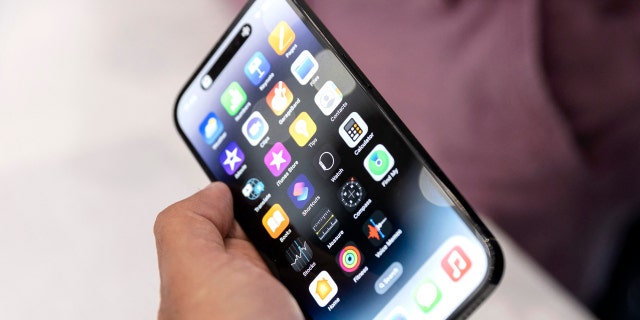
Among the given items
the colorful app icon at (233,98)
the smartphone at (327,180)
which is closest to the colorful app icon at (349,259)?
the smartphone at (327,180)

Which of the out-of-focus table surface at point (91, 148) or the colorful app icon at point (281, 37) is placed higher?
the colorful app icon at point (281, 37)

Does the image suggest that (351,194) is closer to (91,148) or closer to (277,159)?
(277,159)

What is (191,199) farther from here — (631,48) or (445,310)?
(631,48)

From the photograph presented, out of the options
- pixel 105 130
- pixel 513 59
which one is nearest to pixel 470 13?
pixel 513 59

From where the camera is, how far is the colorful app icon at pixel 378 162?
34cm

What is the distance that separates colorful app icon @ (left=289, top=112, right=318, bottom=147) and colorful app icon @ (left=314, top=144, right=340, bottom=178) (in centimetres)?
1

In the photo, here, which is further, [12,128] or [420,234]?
[12,128]

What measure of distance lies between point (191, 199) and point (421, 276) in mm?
146

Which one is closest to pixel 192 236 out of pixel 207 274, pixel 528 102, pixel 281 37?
pixel 207 274

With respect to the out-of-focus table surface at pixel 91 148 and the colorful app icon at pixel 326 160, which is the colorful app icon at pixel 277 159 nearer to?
the colorful app icon at pixel 326 160

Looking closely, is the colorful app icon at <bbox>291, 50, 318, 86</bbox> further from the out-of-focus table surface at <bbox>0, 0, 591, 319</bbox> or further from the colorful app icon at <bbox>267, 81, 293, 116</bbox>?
the out-of-focus table surface at <bbox>0, 0, 591, 319</bbox>

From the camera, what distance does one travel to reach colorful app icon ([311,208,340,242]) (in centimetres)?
36

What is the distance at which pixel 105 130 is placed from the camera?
546mm

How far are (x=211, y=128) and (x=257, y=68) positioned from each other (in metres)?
0.05
